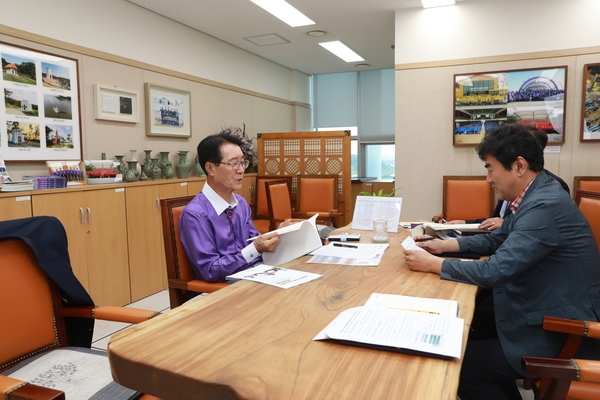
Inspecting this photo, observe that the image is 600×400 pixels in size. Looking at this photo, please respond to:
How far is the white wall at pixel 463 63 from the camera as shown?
424 cm

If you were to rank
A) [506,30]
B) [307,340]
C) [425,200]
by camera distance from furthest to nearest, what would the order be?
1. [425,200]
2. [506,30]
3. [307,340]

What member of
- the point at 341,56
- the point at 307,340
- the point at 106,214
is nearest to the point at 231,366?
the point at 307,340

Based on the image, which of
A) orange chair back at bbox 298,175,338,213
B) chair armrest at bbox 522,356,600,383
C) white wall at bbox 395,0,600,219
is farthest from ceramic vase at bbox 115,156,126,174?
chair armrest at bbox 522,356,600,383

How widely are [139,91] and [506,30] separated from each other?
3885 millimetres

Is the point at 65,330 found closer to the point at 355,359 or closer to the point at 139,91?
the point at 355,359

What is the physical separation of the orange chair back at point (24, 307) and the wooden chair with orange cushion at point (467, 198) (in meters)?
3.74

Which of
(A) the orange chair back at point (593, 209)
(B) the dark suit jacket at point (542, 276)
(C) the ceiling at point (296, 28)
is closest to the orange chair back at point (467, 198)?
(C) the ceiling at point (296, 28)

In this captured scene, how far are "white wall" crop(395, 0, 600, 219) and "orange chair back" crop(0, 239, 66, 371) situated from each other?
4.00m

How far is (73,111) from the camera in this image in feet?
12.5

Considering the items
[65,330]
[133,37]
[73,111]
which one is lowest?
[65,330]

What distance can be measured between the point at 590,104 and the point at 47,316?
15.8 feet

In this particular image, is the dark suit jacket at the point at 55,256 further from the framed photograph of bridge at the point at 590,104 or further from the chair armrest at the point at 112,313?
the framed photograph of bridge at the point at 590,104

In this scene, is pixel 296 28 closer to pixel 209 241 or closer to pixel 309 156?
pixel 309 156

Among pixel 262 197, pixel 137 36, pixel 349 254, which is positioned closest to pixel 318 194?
pixel 262 197
